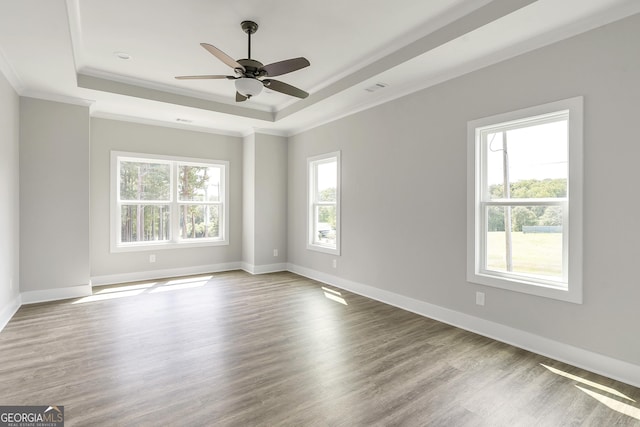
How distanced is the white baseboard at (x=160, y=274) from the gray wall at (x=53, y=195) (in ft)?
2.27

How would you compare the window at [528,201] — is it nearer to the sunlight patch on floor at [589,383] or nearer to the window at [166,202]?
the sunlight patch on floor at [589,383]

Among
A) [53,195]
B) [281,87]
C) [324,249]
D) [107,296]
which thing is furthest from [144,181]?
[281,87]

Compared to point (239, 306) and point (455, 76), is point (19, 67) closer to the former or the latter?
point (239, 306)

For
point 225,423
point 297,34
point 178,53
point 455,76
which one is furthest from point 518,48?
point 225,423

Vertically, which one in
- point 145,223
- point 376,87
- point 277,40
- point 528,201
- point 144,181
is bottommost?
point 145,223

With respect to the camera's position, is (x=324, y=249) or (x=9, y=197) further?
(x=324, y=249)

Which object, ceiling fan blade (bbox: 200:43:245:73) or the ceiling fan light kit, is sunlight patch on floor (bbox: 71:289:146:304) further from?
ceiling fan blade (bbox: 200:43:245:73)

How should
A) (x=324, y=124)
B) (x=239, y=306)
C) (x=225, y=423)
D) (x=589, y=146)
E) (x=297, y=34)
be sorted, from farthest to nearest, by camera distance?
(x=324, y=124), (x=239, y=306), (x=297, y=34), (x=589, y=146), (x=225, y=423)

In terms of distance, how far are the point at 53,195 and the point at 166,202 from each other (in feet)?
5.62

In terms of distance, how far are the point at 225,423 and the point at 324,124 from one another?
180 inches

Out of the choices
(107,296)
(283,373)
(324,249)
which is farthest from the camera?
(324,249)

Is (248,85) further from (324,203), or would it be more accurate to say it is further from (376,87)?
(324,203)

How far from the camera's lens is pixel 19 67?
3.53m

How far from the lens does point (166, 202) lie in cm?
591
